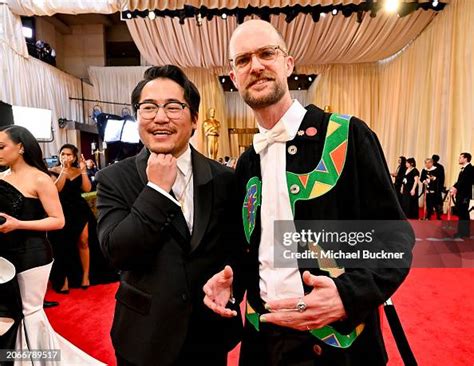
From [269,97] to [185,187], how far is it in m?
0.49

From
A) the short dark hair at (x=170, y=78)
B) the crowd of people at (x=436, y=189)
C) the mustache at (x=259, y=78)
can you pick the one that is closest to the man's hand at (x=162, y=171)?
the short dark hair at (x=170, y=78)

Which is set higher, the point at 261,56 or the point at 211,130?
the point at 211,130

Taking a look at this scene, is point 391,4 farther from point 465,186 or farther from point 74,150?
point 74,150

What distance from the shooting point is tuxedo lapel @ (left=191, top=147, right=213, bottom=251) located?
4.11 feet

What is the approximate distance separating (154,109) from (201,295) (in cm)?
71

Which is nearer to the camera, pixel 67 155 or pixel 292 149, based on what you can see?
pixel 292 149

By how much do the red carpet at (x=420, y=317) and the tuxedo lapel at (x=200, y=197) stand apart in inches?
68.8

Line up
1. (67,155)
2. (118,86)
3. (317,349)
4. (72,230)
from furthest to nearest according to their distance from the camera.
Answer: (118,86) → (72,230) → (67,155) → (317,349)

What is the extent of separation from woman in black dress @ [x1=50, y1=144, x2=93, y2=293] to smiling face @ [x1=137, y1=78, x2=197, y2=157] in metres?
3.12

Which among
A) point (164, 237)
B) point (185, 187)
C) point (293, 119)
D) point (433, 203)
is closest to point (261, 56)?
point (293, 119)

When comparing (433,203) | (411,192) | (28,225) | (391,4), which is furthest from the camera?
(411,192)

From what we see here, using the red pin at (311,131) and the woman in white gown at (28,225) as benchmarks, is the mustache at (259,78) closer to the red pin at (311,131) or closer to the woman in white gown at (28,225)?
the red pin at (311,131)

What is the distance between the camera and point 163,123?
1.23 meters

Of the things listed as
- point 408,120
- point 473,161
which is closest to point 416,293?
point 473,161
